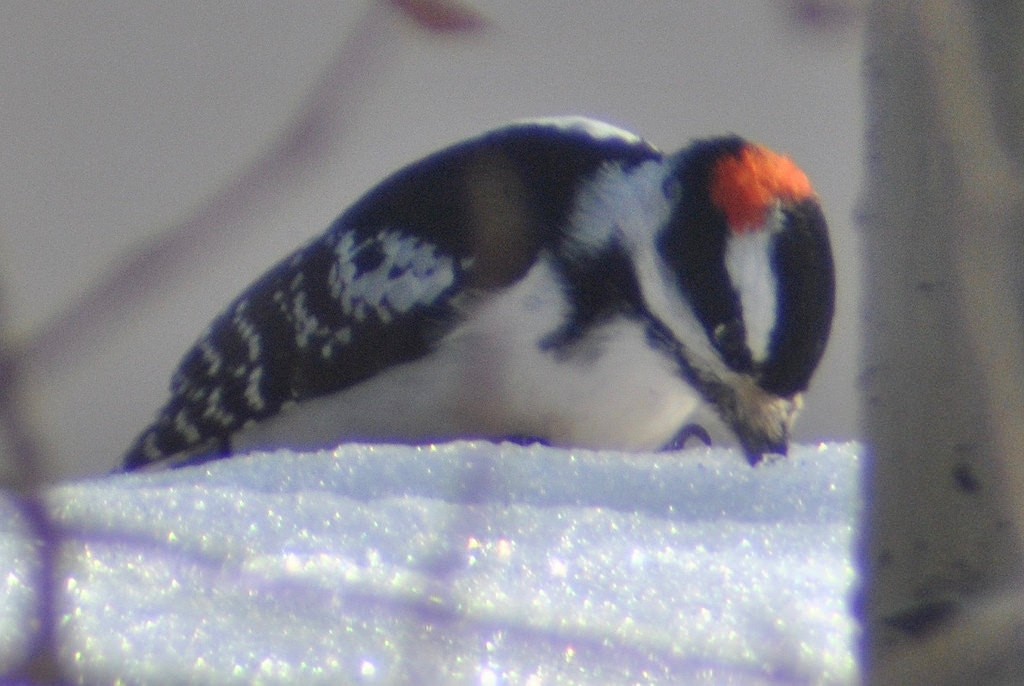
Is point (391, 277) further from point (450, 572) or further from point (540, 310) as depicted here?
point (450, 572)

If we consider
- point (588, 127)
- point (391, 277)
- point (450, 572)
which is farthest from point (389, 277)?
point (450, 572)

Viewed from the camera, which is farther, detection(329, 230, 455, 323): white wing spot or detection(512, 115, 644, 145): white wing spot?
detection(512, 115, 644, 145): white wing spot

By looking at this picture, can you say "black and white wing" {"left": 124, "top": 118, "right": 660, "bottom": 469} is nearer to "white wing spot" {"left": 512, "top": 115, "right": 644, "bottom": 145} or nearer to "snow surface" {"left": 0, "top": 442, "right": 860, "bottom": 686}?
"white wing spot" {"left": 512, "top": 115, "right": 644, "bottom": 145}

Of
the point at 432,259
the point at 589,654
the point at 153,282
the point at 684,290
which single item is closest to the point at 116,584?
the point at 589,654

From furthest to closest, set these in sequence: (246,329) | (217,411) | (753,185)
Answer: (246,329) < (217,411) < (753,185)

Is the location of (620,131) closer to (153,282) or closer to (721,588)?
(721,588)

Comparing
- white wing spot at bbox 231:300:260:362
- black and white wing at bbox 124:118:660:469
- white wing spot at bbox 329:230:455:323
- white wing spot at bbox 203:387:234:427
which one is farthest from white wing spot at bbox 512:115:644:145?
white wing spot at bbox 203:387:234:427

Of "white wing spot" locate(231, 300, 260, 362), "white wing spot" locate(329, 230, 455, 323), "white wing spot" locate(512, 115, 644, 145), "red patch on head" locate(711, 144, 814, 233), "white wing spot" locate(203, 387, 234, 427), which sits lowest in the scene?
"white wing spot" locate(203, 387, 234, 427)
